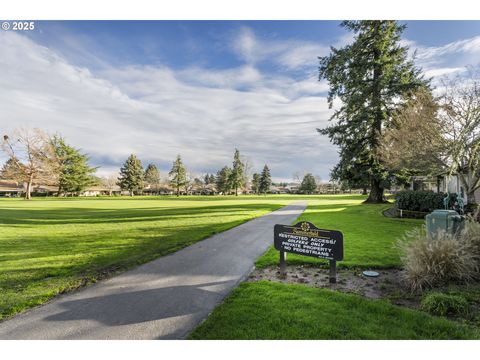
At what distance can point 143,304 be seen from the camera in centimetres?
393

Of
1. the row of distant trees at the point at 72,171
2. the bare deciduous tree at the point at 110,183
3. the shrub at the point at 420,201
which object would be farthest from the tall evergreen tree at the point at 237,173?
the shrub at the point at 420,201

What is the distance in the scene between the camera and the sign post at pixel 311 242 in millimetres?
4852

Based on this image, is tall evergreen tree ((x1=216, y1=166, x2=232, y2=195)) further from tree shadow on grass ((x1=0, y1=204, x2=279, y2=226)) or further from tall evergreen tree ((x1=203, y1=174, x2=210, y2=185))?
tree shadow on grass ((x1=0, y1=204, x2=279, y2=226))

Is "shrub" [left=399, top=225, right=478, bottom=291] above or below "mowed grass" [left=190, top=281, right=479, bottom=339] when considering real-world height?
above

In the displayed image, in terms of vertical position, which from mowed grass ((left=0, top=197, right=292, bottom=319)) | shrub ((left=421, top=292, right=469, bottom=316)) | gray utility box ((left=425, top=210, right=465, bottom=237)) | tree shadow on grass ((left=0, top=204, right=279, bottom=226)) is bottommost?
tree shadow on grass ((left=0, top=204, right=279, bottom=226))

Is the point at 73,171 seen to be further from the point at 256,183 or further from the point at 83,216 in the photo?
the point at 256,183

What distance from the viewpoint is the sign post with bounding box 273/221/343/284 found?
15.9 ft

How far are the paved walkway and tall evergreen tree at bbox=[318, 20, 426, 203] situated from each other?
22861 mm

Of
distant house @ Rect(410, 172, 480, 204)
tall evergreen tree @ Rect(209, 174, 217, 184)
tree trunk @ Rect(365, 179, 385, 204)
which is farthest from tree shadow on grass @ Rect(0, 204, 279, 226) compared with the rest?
tall evergreen tree @ Rect(209, 174, 217, 184)

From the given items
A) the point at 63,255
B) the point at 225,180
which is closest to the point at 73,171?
the point at 225,180

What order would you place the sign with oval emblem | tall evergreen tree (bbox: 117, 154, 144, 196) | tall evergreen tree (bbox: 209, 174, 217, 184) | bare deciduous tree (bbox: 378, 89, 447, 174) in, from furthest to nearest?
tall evergreen tree (bbox: 209, 174, 217, 184)
tall evergreen tree (bbox: 117, 154, 144, 196)
bare deciduous tree (bbox: 378, 89, 447, 174)
the sign with oval emblem

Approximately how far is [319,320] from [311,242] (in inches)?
74.9

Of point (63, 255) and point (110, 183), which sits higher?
point (110, 183)

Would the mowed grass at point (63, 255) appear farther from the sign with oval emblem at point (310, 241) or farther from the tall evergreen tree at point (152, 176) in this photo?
the tall evergreen tree at point (152, 176)
